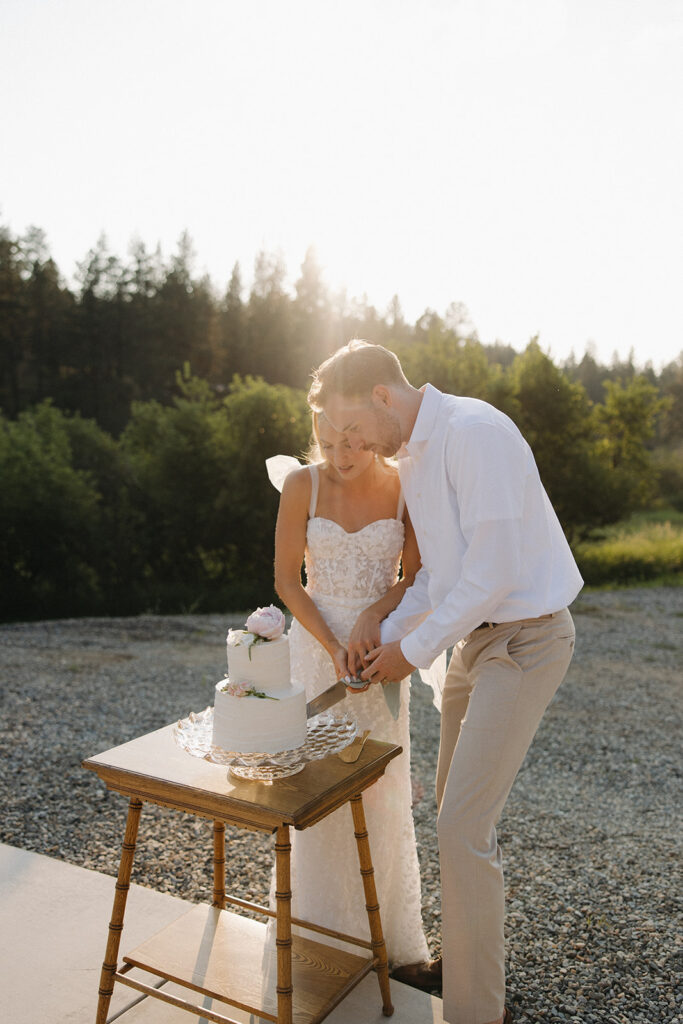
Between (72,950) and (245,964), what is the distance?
2.41 feet

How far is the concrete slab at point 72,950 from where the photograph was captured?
2549mm

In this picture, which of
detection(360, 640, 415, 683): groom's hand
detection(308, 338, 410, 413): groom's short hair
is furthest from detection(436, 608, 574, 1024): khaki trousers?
detection(308, 338, 410, 413): groom's short hair

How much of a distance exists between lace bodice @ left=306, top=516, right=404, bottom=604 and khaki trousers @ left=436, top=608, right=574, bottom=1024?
0.64 meters

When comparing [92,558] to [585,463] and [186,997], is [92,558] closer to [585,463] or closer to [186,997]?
[585,463]

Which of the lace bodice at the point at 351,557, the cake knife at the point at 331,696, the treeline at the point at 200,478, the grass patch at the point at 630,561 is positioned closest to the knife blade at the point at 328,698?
the cake knife at the point at 331,696

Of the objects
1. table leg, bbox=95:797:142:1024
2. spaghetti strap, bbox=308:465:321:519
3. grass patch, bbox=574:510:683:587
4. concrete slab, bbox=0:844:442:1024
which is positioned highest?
spaghetti strap, bbox=308:465:321:519

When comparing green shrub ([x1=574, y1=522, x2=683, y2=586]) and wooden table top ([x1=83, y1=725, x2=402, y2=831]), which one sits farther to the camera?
green shrub ([x1=574, y1=522, x2=683, y2=586])

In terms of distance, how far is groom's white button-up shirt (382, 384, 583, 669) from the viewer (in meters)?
2.18

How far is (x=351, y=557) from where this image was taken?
9.46 ft

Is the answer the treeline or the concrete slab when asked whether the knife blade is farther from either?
the treeline

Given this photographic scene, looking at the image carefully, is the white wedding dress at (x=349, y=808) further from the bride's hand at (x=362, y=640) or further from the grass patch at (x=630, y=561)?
the grass patch at (x=630, y=561)

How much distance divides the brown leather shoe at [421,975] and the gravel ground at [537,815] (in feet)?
0.87

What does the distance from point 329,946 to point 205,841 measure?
4.47 feet

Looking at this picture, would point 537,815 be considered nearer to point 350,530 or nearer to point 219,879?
point 219,879
